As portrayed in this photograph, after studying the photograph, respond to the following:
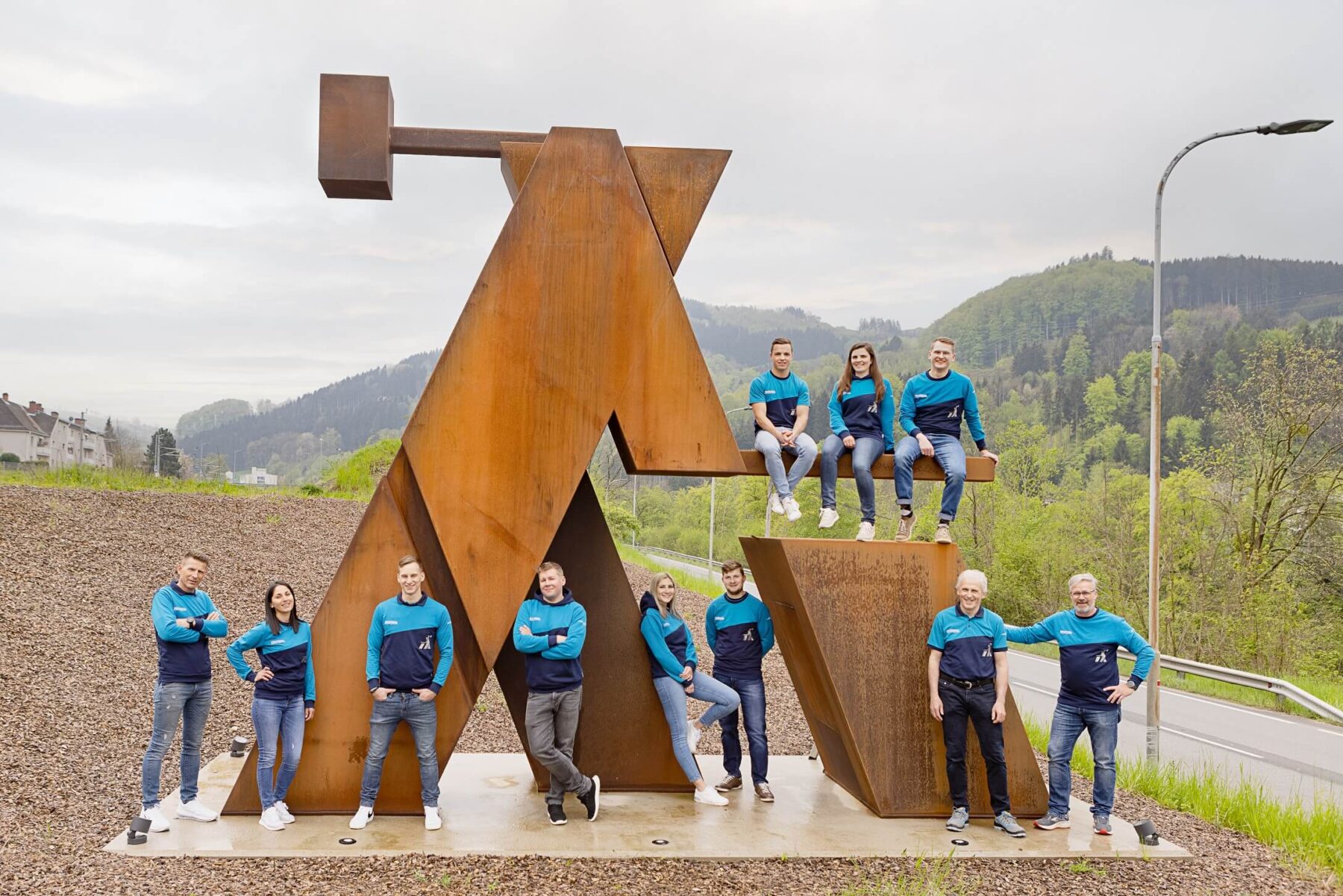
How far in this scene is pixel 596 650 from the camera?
7078mm

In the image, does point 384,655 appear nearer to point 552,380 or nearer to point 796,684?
point 552,380

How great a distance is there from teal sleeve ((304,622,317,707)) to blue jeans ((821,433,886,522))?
355 centimetres

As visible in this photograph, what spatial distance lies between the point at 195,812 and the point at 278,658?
116 cm

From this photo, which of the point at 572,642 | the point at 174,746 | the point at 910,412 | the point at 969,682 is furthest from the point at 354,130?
the point at 174,746

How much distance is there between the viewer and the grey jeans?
617cm

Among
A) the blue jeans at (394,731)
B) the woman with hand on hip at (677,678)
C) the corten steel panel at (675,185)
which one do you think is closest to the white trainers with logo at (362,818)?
the blue jeans at (394,731)

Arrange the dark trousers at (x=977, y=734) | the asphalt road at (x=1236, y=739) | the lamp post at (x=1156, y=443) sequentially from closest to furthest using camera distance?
the dark trousers at (x=977, y=734)
the lamp post at (x=1156, y=443)
the asphalt road at (x=1236, y=739)

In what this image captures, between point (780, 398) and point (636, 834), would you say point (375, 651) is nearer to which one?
point (636, 834)

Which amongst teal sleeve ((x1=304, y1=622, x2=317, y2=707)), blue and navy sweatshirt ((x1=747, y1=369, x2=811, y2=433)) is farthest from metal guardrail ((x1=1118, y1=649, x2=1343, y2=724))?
teal sleeve ((x1=304, y1=622, x2=317, y2=707))

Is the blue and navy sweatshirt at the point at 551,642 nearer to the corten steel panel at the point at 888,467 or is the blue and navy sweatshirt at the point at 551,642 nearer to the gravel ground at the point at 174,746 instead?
the gravel ground at the point at 174,746

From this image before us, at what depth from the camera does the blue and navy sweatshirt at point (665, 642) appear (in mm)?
6762

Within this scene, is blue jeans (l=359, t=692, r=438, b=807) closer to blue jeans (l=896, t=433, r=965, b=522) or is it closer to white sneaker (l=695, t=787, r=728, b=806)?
white sneaker (l=695, t=787, r=728, b=806)

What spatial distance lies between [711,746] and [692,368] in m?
5.03

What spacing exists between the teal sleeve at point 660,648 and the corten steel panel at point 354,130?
3703 mm
